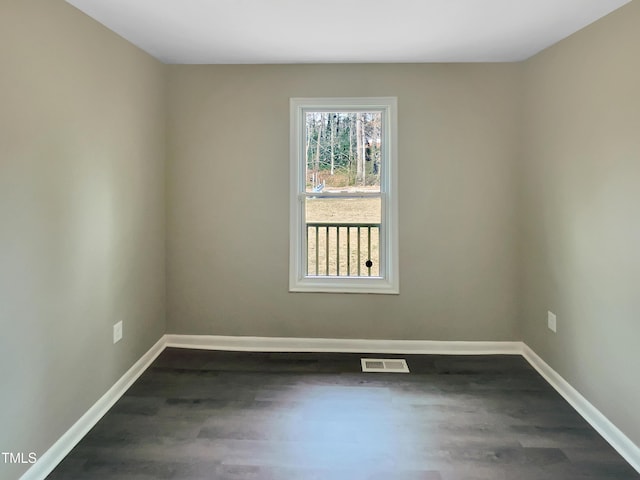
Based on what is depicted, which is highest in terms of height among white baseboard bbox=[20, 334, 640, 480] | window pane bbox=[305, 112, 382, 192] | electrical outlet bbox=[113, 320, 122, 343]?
window pane bbox=[305, 112, 382, 192]

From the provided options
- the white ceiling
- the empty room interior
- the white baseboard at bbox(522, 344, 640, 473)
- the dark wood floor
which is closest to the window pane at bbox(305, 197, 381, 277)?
the empty room interior

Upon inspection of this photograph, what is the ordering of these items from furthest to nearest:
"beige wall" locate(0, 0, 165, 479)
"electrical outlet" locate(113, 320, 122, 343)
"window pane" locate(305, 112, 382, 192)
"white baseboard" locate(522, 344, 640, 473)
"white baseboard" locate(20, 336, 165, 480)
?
"window pane" locate(305, 112, 382, 192), "electrical outlet" locate(113, 320, 122, 343), "white baseboard" locate(522, 344, 640, 473), "white baseboard" locate(20, 336, 165, 480), "beige wall" locate(0, 0, 165, 479)

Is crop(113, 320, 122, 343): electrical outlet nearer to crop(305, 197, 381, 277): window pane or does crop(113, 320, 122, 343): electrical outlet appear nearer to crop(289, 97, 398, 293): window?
crop(289, 97, 398, 293): window

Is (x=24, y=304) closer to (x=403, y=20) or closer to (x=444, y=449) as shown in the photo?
(x=444, y=449)

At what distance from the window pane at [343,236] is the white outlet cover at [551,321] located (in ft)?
4.22

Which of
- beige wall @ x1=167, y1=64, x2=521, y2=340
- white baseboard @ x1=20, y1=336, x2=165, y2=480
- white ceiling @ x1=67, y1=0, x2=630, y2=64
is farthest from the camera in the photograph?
→ beige wall @ x1=167, y1=64, x2=521, y2=340

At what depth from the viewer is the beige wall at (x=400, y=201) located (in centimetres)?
306

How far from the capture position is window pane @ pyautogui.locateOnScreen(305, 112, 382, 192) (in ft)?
10.4

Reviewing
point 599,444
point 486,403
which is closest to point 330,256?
point 486,403

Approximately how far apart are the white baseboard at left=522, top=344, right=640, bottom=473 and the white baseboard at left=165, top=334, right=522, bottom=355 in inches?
12.5

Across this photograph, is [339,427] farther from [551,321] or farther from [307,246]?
[551,321]

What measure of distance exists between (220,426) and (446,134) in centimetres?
262

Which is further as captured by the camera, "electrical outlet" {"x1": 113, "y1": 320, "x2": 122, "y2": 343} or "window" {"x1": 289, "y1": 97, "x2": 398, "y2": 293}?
"window" {"x1": 289, "y1": 97, "x2": 398, "y2": 293}

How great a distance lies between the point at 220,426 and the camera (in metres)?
2.21
